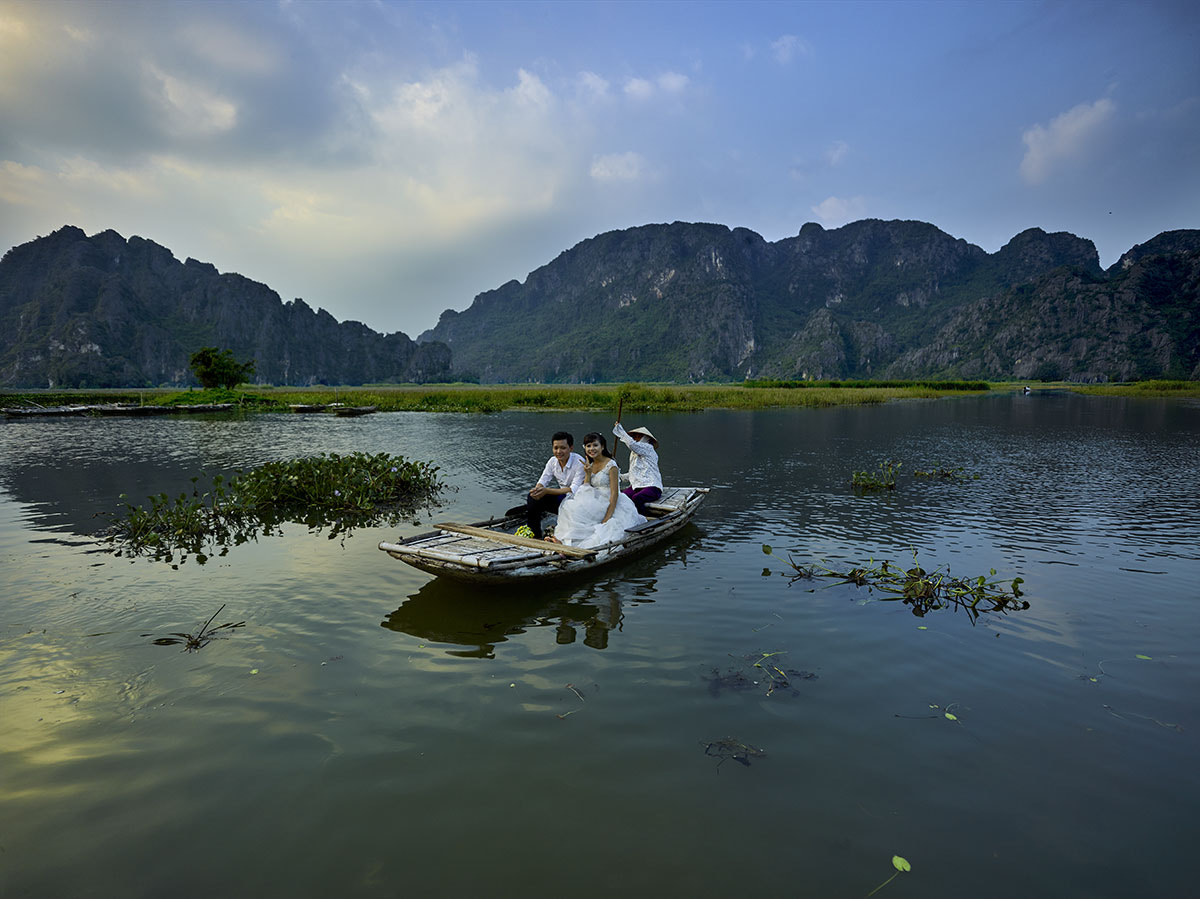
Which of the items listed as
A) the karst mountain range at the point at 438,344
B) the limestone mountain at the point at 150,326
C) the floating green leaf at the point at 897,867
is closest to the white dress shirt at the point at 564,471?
the floating green leaf at the point at 897,867

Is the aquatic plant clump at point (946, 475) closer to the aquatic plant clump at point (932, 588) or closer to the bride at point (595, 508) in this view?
the aquatic plant clump at point (932, 588)

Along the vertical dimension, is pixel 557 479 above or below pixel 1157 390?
below

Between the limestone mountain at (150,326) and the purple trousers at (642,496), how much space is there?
154722mm

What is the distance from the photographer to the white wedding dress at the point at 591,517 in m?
8.66

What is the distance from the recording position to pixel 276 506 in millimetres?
13172

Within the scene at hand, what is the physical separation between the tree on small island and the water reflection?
52.9 meters

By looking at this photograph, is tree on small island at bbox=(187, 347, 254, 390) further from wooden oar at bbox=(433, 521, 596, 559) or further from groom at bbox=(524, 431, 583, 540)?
wooden oar at bbox=(433, 521, 596, 559)

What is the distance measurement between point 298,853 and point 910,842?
150 inches

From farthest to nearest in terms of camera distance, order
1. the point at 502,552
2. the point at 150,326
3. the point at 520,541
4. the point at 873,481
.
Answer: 1. the point at 150,326
2. the point at 873,481
3. the point at 520,541
4. the point at 502,552

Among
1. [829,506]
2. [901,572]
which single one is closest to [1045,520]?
[829,506]

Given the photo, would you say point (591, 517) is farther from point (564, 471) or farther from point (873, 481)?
point (873, 481)

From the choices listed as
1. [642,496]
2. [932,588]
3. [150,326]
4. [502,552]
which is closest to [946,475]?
[932,588]

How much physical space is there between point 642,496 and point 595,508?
92.5 inches

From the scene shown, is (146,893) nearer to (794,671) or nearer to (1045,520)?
(794,671)
